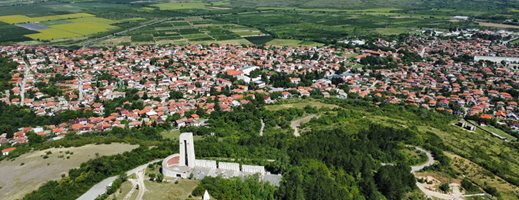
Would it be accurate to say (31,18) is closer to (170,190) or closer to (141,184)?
(141,184)

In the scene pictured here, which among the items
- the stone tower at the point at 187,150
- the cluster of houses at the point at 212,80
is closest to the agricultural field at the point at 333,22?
the cluster of houses at the point at 212,80

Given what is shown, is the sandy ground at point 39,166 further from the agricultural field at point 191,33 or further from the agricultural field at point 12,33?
the agricultural field at point 12,33

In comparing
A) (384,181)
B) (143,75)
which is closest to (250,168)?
(384,181)

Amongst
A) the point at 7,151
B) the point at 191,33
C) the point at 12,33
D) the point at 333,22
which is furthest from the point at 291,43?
the point at 7,151

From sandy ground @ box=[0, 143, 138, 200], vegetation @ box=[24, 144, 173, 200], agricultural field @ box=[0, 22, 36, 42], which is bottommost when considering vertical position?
sandy ground @ box=[0, 143, 138, 200]

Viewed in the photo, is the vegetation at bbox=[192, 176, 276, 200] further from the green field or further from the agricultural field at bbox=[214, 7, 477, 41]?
the green field

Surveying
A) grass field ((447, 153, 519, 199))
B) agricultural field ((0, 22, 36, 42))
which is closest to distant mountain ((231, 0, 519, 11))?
agricultural field ((0, 22, 36, 42))
